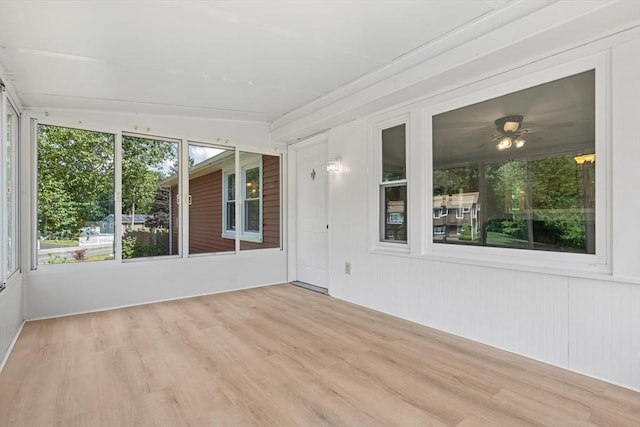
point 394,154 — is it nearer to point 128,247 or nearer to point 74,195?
point 128,247

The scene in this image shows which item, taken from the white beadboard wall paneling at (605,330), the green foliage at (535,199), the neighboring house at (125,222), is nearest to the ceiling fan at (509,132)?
the green foliage at (535,199)

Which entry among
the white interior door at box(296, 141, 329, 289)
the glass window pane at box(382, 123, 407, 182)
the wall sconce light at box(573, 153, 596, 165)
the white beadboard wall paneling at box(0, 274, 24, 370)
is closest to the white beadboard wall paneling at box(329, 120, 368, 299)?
the glass window pane at box(382, 123, 407, 182)

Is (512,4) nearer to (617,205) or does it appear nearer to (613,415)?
(617,205)

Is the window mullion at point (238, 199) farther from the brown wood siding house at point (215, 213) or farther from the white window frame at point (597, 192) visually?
the white window frame at point (597, 192)

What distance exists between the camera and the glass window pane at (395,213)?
403cm

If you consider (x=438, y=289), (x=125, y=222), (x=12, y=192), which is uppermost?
(x=12, y=192)

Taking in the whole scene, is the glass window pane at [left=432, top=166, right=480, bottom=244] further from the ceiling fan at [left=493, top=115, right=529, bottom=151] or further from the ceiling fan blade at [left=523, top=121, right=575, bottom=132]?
the ceiling fan blade at [left=523, top=121, right=575, bottom=132]

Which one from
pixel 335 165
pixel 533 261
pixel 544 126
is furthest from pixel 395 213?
pixel 544 126

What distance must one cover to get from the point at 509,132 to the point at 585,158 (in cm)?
65

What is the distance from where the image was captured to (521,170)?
2.98 m

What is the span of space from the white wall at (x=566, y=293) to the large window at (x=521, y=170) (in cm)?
19

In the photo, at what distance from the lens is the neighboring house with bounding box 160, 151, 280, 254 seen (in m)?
5.08

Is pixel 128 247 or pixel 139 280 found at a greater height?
pixel 128 247

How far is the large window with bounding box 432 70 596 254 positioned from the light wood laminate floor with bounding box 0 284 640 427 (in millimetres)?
1072
